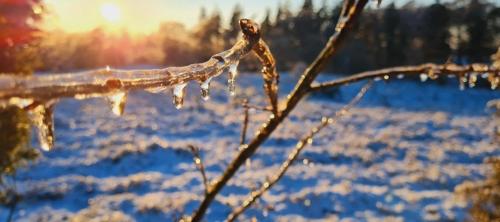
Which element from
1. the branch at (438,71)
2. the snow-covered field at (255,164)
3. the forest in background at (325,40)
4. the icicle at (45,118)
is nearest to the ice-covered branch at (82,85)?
the icicle at (45,118)

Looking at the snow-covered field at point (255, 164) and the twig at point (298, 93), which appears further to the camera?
the snow-covered field at point (255, 164)

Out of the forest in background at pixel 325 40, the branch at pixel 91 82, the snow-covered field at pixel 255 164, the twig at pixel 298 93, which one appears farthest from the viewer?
the forest in background at pixel 325 40

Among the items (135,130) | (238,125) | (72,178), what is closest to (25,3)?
(72,178)

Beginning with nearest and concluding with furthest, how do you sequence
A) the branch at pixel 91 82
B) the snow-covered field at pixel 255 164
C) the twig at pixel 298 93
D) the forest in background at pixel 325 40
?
the branch at pixel 91 82, the twig at pixel 298 93, the snow-covered field at pixel 255 164, the forest in background at pixel 325 40

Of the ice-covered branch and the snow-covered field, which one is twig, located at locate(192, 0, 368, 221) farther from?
the snow-covered field

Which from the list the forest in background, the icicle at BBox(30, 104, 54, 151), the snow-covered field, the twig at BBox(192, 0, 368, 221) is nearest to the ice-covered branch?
the icicle at BBox(30, 104, 54, 151)

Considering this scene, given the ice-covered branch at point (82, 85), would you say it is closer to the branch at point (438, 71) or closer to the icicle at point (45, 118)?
the icicle at point (45, 118)

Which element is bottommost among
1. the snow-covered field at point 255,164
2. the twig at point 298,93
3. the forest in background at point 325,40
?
the twig at point 298,93
